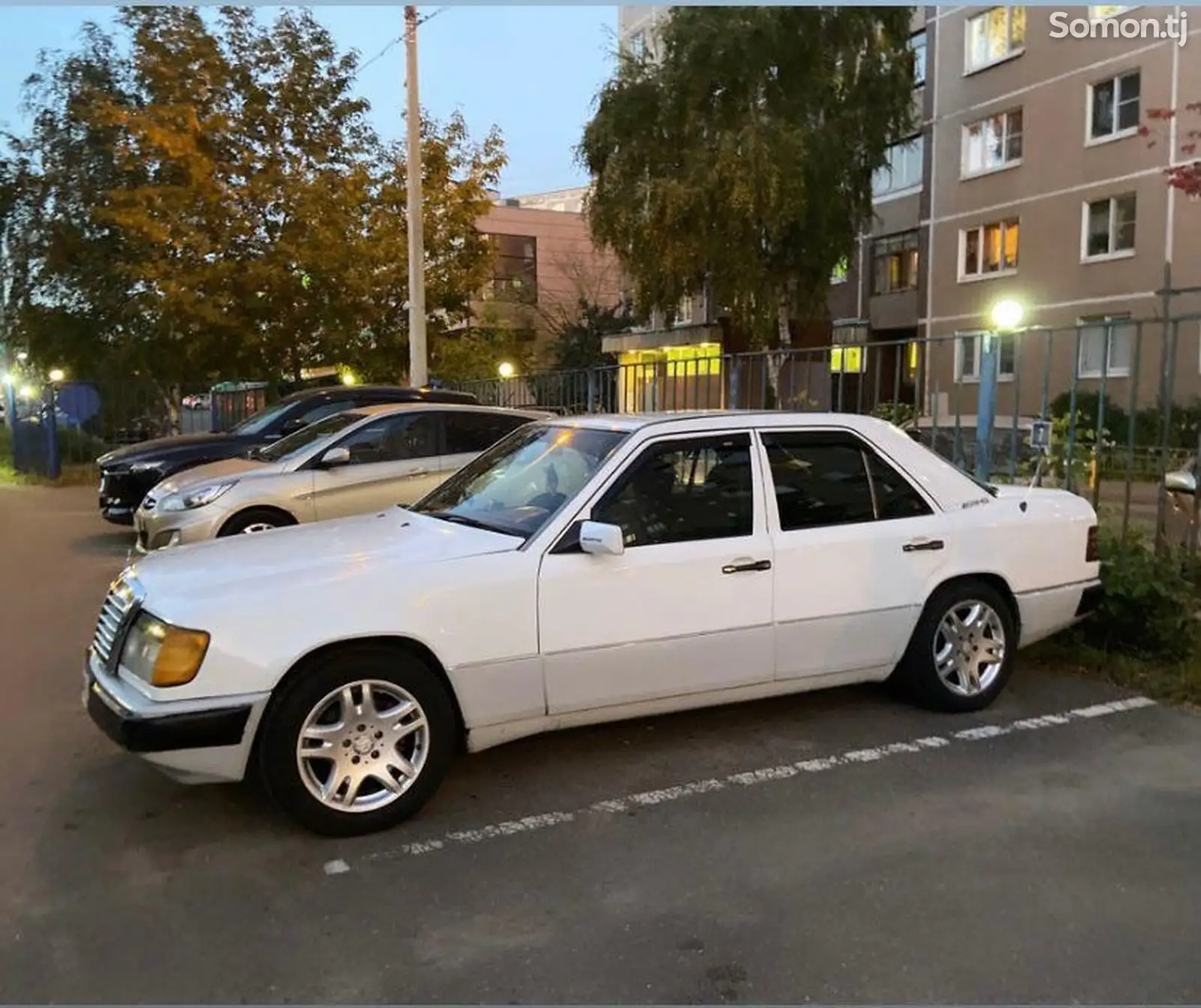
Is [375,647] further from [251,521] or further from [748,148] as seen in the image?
[748,148]

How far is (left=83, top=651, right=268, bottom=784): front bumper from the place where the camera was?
3828mm

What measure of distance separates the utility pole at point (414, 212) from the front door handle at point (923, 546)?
A: 1151cm

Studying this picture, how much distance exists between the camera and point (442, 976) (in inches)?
125

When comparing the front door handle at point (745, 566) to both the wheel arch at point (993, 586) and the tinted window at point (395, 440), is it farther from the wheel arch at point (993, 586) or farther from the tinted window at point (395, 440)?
the tinted window at point (395, 440)

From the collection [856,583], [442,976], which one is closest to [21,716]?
[442,976]

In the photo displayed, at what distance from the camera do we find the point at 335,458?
9.20 m

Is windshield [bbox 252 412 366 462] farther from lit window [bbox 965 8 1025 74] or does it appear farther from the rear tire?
lit window [bbox 965 8 1025 74]

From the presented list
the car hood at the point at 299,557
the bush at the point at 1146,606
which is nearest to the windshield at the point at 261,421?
the car hood at the point at 299,557

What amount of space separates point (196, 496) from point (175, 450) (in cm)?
299

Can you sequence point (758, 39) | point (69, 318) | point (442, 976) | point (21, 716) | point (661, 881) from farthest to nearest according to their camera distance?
point (758, 39)
point (69, 318)
point (21, 716)
point (661, 881)
point (442, 976)

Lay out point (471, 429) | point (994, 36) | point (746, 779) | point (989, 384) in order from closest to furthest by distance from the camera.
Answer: point (746, 779), point (989, 384), point (471, 429), point (994, 36)

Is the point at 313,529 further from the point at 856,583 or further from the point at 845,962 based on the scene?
the point at 845,962

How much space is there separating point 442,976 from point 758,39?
23954 mm

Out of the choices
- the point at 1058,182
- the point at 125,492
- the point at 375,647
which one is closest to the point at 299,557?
the point at 375,647
